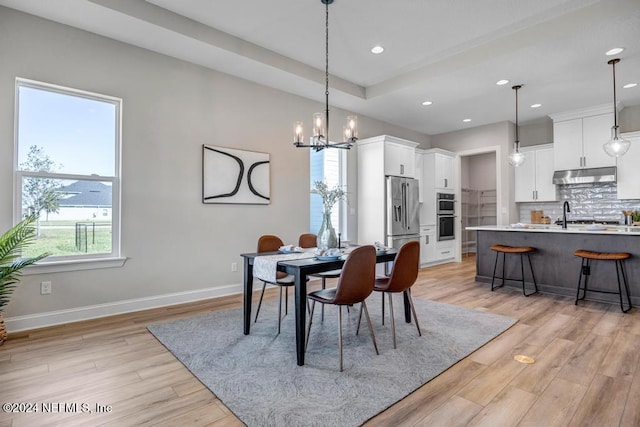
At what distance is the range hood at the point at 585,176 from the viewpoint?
5.52 metres

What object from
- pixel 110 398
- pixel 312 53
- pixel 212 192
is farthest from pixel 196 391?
pixel 312 53

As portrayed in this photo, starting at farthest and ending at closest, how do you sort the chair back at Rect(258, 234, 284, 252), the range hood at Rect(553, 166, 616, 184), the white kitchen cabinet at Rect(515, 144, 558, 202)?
the white kitchen cabinet at Rect(515, 144, 558, 202), the range hood at Rect(553, 166, 616, 184), the chair back at Rect(258, 234, 284, 252)

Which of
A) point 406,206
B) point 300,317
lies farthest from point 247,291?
point 406,206

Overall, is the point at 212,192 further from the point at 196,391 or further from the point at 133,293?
the point at 196,391

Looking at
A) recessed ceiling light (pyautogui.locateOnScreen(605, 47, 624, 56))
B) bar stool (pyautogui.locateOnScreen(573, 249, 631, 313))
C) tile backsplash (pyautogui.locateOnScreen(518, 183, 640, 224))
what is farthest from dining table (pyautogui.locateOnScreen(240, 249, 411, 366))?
tile backsplash (pyautogui.locateOnScreen(518, 183, 640, 224))

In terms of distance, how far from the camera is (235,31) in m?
3.75

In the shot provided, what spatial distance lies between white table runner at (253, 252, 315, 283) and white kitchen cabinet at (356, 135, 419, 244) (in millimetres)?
3011

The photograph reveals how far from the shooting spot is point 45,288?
125 inches

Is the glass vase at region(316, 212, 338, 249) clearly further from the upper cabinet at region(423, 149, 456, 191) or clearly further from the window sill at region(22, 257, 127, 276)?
the upper cabinet at region(423, 149, 456, 191)

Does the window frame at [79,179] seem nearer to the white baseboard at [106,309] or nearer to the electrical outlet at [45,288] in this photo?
the electrical outlet at [45,288]

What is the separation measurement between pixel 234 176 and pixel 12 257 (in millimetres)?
2325

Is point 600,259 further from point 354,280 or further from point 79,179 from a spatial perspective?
point 79,179

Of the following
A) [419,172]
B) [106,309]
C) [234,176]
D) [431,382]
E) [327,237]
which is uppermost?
[419,172]

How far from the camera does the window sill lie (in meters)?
3.11
